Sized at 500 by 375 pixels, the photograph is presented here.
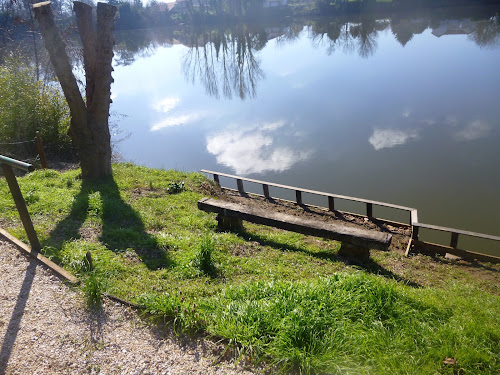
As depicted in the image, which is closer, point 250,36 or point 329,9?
point 250,36

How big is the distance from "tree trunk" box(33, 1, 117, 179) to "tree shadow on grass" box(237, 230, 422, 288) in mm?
4436

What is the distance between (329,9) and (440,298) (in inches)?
2162

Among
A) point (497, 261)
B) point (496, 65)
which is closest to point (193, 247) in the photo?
point (497, 261)

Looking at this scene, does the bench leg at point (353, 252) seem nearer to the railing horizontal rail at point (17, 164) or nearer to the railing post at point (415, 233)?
the railing post at point (415, 233)

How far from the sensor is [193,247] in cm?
578

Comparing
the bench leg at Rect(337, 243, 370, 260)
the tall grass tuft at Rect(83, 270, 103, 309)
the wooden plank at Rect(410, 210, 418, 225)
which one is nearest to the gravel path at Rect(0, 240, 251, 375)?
the tall grass tuft at Rect(83, 270, 103, 309)

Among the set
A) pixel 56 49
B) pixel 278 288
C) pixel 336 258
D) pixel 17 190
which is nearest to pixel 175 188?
pixel 56 49

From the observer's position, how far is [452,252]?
24.9 feet

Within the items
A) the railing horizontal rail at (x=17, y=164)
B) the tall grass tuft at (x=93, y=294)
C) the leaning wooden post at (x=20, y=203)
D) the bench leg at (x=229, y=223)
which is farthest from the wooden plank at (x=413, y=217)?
the railing horizontal rail at (x=17, y=164)

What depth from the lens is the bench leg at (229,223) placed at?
7.16 metres

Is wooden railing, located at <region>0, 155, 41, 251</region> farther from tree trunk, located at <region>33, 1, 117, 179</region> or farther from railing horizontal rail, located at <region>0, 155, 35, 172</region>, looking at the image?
tree trunk, located at <region>33, 1, 117, 179</region>

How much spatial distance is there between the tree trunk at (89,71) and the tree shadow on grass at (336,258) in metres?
4.44

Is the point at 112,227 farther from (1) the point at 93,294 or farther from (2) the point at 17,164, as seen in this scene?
(1) the point at 93,294

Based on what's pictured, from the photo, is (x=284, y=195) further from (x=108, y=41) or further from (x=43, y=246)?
(x=43, y=246)
